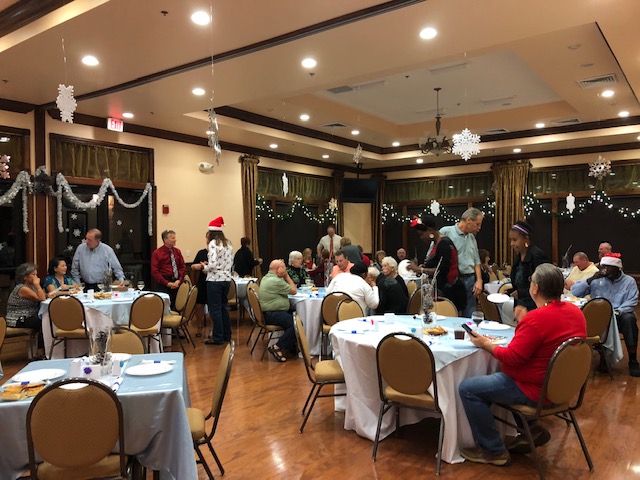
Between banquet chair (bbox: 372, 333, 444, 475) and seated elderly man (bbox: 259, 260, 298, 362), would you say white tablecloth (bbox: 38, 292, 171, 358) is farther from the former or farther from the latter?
banquet chair (bbox: 372, 333, 444, 475)

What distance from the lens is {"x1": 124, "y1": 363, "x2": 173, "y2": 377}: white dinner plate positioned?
296 cm

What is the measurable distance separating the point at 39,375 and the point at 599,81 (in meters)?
7.68

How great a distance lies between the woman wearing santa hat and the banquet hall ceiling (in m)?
2.17

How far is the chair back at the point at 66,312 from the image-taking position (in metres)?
5.61

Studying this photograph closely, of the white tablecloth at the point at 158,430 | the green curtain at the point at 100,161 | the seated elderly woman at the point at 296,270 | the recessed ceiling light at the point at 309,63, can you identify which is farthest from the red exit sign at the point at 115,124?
the white tablecloth at the point at 158,430

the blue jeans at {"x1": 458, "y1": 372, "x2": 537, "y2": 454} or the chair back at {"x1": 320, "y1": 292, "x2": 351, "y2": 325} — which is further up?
the chair back at {"x1": 320, "y1": 292, "x2": 351, "y2": 325}

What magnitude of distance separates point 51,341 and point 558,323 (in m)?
5.51

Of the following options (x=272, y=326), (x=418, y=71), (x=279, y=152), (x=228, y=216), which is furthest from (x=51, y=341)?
(x=279, y=152)

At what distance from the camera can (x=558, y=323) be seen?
3.12m

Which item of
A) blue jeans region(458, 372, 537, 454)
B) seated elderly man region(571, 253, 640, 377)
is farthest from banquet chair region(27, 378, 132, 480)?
seated elderly man region(571, 253, 640, 377)

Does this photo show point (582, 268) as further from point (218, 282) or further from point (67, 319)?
point (67, 319)

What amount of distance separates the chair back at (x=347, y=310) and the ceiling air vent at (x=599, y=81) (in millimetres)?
4878

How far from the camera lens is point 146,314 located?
19.1 ft

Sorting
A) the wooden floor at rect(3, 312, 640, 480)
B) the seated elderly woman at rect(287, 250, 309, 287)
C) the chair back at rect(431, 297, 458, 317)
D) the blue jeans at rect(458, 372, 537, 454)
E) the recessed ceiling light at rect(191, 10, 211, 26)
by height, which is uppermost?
the recessed ceiling light at rect(191, 10, 211, 26)
